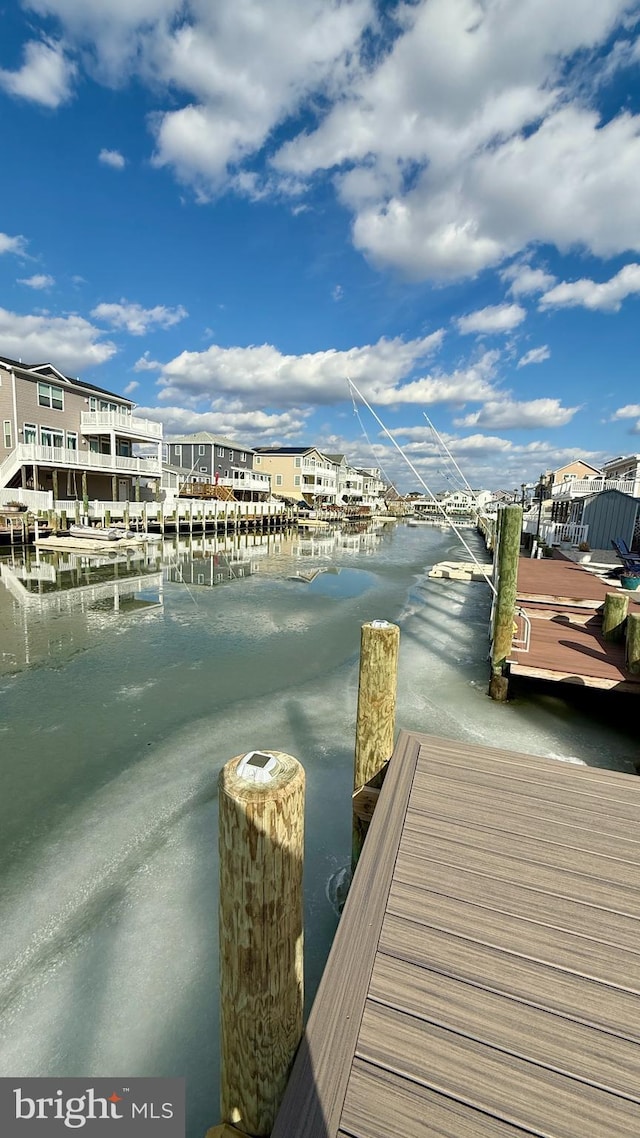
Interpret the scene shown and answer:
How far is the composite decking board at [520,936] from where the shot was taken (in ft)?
7.97

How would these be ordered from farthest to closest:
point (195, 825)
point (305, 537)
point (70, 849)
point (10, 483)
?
1. point (305, 537)
2. point (10, 483)
3. point (195, 825)
4. point (70, 849)

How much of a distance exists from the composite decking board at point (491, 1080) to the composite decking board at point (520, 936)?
1.57ft

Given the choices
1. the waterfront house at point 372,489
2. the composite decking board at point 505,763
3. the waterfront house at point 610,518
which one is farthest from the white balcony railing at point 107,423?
the waterfront house at point 372,489

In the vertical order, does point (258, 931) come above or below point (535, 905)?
above

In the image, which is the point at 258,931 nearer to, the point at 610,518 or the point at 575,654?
the point at 575,654

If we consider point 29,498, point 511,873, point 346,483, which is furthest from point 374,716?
point 346,483

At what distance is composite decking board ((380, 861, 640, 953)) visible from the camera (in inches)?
102

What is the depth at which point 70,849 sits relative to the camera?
522 centimetres

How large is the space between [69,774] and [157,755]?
1196 millimetres

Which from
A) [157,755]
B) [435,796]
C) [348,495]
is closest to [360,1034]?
[435,796]

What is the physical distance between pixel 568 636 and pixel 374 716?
756cm

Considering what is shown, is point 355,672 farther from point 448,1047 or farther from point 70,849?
point 448,1047

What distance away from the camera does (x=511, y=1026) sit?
2.23 m

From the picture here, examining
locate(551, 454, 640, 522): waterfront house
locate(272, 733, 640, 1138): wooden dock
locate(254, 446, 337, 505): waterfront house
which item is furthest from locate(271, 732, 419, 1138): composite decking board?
locate(254, 446, 337, 505): waterfront house
